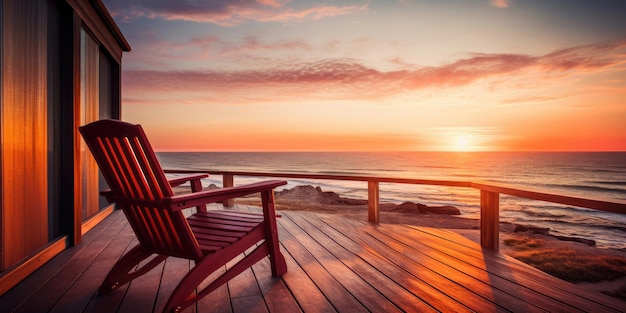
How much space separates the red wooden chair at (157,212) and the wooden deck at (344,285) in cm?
15

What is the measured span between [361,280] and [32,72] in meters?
2.43

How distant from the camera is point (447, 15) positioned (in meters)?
5.55

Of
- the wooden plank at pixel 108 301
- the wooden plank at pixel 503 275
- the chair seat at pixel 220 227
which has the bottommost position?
the wooden plank at pixel 503 275

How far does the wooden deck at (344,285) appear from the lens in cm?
156

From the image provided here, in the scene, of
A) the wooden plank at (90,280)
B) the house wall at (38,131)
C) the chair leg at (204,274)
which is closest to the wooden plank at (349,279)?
the chair leg at (204,274)

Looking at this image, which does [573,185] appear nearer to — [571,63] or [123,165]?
[571,63]

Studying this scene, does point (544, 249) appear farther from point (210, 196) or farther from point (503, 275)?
point (210, 196)

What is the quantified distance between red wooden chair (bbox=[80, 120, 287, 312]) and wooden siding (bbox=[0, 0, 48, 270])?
2.42 ft

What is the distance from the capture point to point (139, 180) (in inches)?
55.3

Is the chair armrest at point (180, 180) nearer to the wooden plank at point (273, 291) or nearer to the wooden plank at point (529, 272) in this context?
the wooden plank at point (273, 291)

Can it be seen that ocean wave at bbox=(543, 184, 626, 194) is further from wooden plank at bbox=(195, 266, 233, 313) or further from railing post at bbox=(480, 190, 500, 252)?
wooden plank at bbox=(195, 266, 233, 313)

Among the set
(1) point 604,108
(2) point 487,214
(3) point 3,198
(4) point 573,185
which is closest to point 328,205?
(2) point 487,214

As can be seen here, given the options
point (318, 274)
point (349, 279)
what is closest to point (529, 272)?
point (349, 279)

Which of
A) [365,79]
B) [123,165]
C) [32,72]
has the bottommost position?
[123,165]
